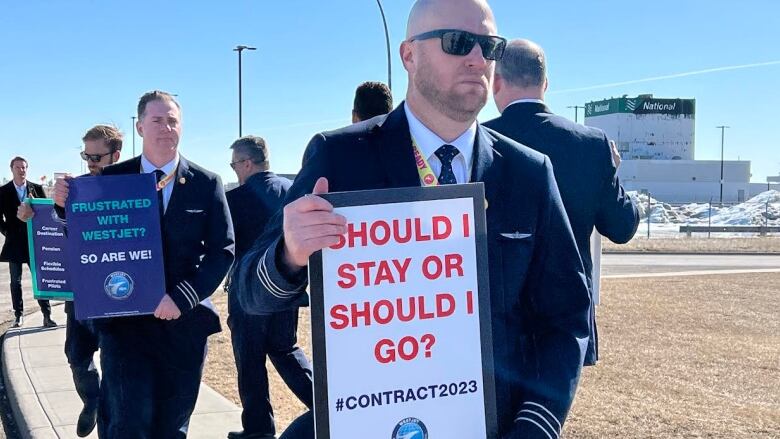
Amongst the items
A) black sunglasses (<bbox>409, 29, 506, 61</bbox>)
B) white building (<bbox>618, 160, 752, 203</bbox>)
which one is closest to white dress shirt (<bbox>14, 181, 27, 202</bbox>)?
black sunglasses (<bbox>409, 29, 506, 61</bbox>)

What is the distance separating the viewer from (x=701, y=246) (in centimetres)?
2678

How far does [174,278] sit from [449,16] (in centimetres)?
253

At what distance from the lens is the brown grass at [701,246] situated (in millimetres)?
24844

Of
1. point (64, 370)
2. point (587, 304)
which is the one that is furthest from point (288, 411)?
point (587, 304)

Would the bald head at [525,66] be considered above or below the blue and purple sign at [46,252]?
above

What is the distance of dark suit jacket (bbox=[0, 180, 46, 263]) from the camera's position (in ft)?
29.8

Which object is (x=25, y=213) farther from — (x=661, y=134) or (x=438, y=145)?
(x=661, y=134)

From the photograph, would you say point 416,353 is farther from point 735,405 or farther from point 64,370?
point 64,370

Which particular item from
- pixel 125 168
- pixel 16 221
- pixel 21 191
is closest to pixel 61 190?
pixel 125 168

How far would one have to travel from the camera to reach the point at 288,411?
5.95 meters

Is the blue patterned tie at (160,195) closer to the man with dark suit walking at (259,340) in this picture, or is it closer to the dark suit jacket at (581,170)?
the man with dark suit walking at (259,340)

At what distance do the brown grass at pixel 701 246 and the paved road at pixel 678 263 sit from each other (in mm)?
1315

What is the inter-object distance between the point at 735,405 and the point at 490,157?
4621 millimetres

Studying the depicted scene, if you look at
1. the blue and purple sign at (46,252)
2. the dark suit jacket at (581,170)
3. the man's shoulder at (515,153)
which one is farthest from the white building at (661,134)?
the man's shoulder at (515,153)
